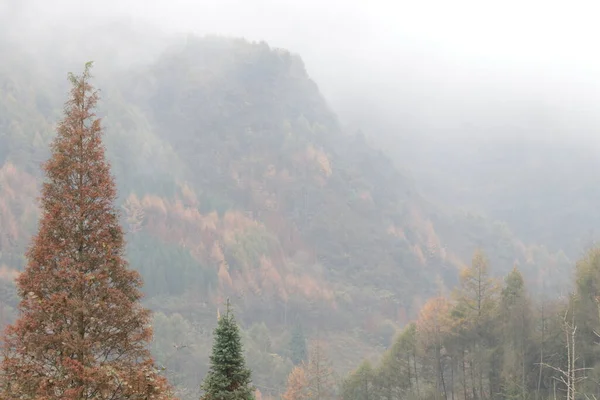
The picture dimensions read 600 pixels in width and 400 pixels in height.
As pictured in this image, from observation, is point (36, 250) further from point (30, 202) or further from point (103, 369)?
point (30, 202)

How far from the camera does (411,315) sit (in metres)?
197

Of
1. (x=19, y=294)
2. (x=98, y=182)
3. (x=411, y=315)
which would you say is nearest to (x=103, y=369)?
(x=19, y=294)

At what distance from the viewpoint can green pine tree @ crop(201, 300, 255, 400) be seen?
1952cm

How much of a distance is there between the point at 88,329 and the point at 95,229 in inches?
103

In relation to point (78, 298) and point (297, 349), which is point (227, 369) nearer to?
point (78, 298)

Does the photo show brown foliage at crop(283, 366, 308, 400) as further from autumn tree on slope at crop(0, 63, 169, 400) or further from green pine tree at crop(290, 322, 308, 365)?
green pine tree at crop(290, 322, 308, 365)

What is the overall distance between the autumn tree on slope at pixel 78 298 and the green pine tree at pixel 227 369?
5.97m

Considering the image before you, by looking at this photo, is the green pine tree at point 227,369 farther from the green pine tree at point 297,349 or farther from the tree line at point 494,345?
the green pine tree at point 297,349

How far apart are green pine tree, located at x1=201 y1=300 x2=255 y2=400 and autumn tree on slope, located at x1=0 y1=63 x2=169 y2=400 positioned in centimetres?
597

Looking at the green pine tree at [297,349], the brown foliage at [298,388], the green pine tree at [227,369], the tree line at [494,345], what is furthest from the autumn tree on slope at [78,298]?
the green pine tree at [297,349]

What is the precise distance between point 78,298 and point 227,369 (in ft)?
27.0

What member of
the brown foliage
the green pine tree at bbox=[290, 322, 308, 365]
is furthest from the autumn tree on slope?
the green pine tree at bbox=[290, 322, 308, 365]

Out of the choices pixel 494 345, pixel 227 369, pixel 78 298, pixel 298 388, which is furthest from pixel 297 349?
pixel 78 298

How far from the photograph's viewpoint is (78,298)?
13.3 metres
